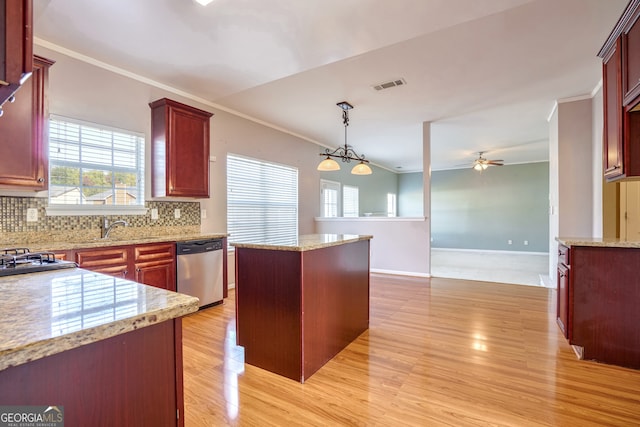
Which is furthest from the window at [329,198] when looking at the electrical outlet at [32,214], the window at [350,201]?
the electrical outlet at [32,214]

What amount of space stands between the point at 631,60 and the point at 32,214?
15.7ft

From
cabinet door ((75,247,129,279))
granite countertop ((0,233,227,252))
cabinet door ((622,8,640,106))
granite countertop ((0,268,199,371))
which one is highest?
cabinet door ((622,8,640,106))

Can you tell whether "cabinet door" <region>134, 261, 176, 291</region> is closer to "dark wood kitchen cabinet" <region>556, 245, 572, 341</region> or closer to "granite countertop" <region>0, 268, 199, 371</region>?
"granite countertop" <region>0, 268, 199, 371</region>

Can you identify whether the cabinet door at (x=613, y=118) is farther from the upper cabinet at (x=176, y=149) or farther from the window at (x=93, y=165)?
the window at (x=93, y=165)

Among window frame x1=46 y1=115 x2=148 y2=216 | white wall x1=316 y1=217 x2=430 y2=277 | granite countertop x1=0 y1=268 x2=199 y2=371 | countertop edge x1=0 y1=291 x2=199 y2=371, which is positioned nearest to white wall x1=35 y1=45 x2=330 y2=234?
window frame x1=46 y1=115 x2=148 y2=216

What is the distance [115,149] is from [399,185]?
965 cm

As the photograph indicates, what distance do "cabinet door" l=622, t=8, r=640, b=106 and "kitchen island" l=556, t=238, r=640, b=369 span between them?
1068 millimetres

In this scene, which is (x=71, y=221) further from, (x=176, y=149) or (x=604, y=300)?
(x=604, y=300)

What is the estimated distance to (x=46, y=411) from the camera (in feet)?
2.22

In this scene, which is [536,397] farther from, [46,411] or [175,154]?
[175,154]

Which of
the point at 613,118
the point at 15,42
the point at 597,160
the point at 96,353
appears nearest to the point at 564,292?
the point at 613,118

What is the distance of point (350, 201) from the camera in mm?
8383

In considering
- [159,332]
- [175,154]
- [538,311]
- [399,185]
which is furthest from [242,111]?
[399,185]

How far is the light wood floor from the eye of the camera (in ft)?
5.77
